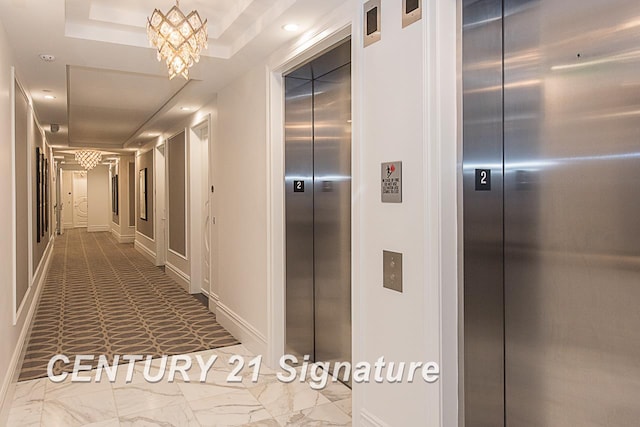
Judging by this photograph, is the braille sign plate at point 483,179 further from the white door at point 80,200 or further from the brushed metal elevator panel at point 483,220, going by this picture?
the white door at point 80,200

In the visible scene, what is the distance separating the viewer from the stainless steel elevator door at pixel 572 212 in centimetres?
170

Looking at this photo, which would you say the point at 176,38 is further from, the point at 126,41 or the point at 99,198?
the point at 99,198

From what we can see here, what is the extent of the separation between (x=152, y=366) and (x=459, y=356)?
273cm

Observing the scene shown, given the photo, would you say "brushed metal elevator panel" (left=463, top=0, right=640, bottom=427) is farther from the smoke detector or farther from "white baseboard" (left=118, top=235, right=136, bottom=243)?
"white baseboard" (left=118, top=235, right=136, bottom=243)

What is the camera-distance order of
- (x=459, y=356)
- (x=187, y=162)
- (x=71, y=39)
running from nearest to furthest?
(x=459, y=356) → (x=71, y=39) → (x=187, y=162)

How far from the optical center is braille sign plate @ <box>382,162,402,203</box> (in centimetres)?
224

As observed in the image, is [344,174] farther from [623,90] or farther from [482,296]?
[623,90]

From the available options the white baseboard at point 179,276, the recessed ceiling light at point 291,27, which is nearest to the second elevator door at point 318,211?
the recessed ceiling light at point 291,27

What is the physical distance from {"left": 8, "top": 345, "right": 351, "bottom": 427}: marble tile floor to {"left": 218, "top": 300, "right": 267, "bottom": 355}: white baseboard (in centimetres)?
33

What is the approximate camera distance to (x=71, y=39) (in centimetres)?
332

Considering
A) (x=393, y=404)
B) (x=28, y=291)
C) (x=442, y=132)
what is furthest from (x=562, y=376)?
(x=28, y=291)

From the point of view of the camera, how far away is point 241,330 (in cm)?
441

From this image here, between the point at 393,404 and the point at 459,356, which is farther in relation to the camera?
the point at 393,404

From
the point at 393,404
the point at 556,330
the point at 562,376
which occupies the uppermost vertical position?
the point at 556,330
